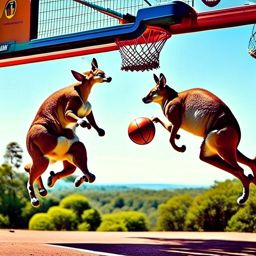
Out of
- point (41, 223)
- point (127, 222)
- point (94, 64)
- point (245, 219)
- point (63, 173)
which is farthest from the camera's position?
point (41, 223)

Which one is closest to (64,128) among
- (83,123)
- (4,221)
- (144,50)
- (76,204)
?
(83,123)

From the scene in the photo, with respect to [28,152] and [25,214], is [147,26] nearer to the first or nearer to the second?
[28,152]

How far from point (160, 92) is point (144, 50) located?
24.5 inches

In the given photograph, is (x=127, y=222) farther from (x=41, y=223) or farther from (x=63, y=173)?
(x=63, y=173)

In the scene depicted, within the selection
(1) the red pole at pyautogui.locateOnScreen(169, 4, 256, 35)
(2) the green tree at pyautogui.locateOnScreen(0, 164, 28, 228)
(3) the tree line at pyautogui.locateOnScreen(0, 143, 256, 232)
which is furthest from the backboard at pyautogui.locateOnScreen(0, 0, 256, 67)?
(2) the green tree at pyautogui.locateOnScreen(0, 164, 28, 228)

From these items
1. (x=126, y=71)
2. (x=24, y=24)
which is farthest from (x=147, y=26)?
(x=24, y=24)

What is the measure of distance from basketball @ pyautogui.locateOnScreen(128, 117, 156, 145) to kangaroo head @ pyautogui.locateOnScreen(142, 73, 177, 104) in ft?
0.82

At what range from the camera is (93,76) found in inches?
292

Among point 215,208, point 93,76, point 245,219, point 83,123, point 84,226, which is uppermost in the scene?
point 93,76

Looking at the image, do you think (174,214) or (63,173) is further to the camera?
(174,214)

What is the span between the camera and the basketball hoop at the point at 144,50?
279 inches

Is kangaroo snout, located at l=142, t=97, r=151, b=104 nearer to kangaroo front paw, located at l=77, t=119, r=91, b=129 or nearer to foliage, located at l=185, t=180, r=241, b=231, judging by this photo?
kangaroo front paw, located at l=77, t=119, r=91, b=129

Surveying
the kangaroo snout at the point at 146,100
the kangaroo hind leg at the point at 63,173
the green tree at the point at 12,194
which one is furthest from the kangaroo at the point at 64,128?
the green tree at the point at 12,194

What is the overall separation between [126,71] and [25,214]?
36.1 feet
